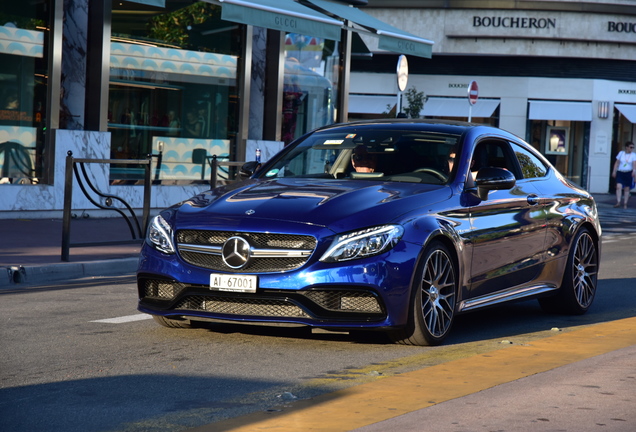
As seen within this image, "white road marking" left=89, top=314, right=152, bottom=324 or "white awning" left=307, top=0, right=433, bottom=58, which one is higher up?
"white awning" left=307, top=0, right=433, bottom=58

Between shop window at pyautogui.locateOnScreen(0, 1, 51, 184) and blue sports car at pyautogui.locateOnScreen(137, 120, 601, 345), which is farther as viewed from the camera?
shop window at pyautogui.locateOnScreen(0, 1, 51, 184)

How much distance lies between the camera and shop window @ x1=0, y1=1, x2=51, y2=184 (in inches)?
642

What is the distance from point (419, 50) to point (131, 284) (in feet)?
39.4

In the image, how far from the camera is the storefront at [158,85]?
54.2ft

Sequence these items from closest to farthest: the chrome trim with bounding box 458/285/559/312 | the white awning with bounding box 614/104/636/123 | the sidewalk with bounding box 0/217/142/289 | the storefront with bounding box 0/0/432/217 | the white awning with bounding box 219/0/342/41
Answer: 1. the chrome trim with bounding box 458/285/559/312
2. the sidewalk with bounding box 0/217/142/289
3. the white awning with bounding box 219/0/342/41
4. the storefront with bounding box 0/0/432/217
5. the white awning with bounding box 614/104/636/123

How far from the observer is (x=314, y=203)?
267 inches

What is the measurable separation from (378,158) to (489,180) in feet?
2.57

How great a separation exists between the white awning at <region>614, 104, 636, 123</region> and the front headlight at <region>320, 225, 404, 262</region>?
3438 cm

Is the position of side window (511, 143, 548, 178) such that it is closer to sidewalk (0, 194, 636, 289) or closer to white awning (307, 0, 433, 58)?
sidewalk (0, 194, 636, 289)

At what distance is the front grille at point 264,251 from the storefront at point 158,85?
984cm

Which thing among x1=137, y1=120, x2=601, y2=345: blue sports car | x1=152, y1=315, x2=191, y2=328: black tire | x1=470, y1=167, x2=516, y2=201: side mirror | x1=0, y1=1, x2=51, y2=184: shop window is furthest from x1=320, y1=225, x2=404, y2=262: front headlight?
x1=0, y1=1, x2=51, y2=184: shop window

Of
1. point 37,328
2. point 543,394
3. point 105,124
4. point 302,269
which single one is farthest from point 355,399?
point 105,124

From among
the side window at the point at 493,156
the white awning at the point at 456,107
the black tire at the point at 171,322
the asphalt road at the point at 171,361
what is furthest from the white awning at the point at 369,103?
the black tire at the point at 171,322

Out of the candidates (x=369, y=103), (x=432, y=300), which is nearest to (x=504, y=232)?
(x=432, y=300)
